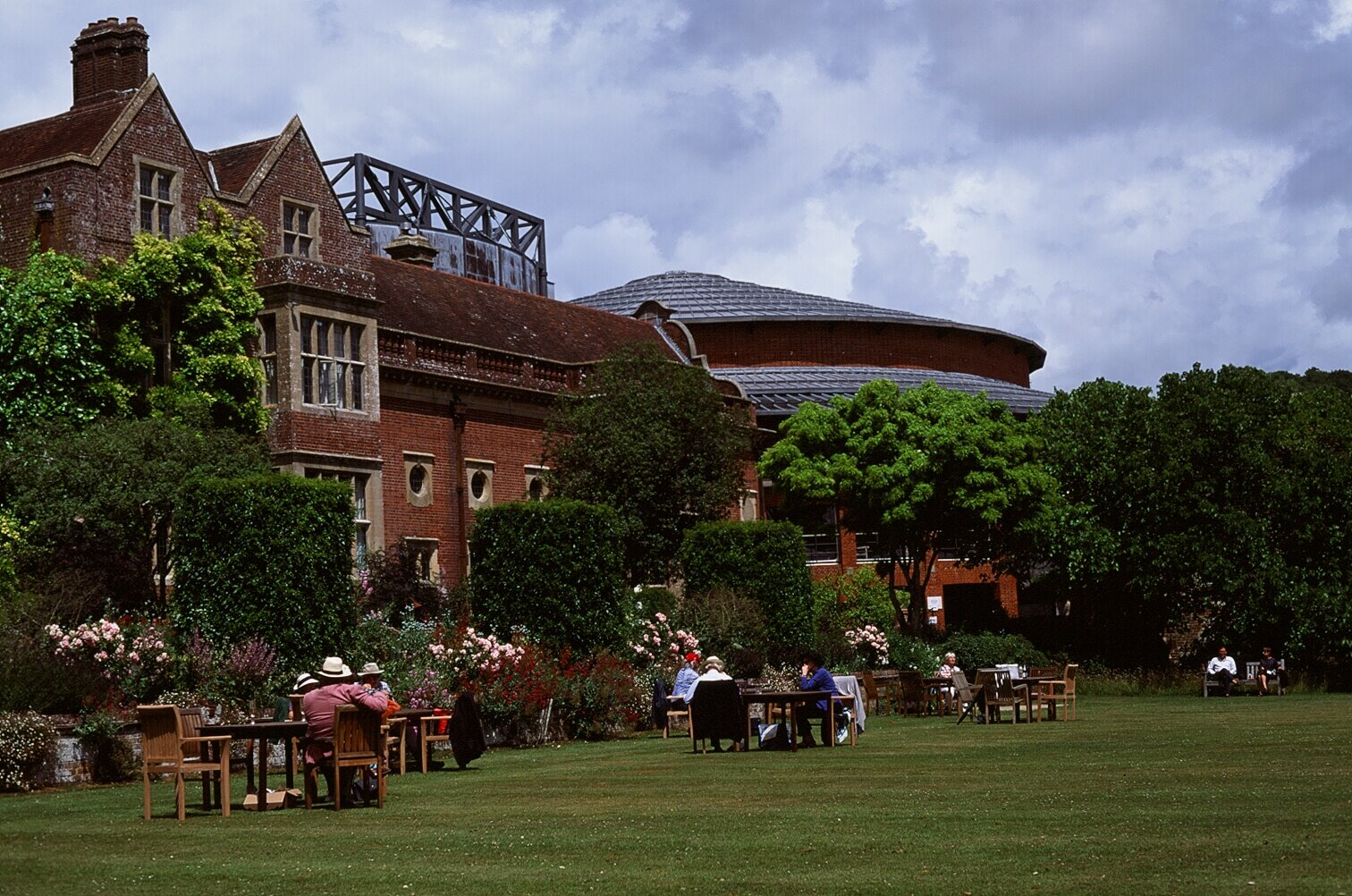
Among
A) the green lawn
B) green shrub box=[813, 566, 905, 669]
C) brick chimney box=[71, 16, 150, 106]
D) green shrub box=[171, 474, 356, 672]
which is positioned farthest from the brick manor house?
the green lawn

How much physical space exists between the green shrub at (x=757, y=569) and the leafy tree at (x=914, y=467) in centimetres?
1133

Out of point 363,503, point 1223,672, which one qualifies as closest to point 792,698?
point 363,503

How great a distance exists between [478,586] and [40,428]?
8.12m

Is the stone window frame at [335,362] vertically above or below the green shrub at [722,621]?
above

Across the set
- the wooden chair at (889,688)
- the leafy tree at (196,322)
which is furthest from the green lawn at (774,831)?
the leafy tree at (196,322)

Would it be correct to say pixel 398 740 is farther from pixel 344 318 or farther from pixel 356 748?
pixel 344 318

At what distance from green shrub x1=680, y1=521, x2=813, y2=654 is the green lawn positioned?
15.3m

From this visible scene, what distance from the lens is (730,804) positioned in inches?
588

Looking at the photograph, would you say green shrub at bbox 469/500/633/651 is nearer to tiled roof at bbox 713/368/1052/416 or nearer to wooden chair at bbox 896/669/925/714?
wooden chair at bbox 896/669/925/714

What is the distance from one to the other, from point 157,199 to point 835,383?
38.0 metres

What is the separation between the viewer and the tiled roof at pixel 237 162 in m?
36.9

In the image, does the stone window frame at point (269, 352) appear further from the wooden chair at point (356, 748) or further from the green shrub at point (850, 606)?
the wooden chair at point (356, 748)

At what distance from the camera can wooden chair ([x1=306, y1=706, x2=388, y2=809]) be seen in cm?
1598

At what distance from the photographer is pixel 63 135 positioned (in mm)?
35031
